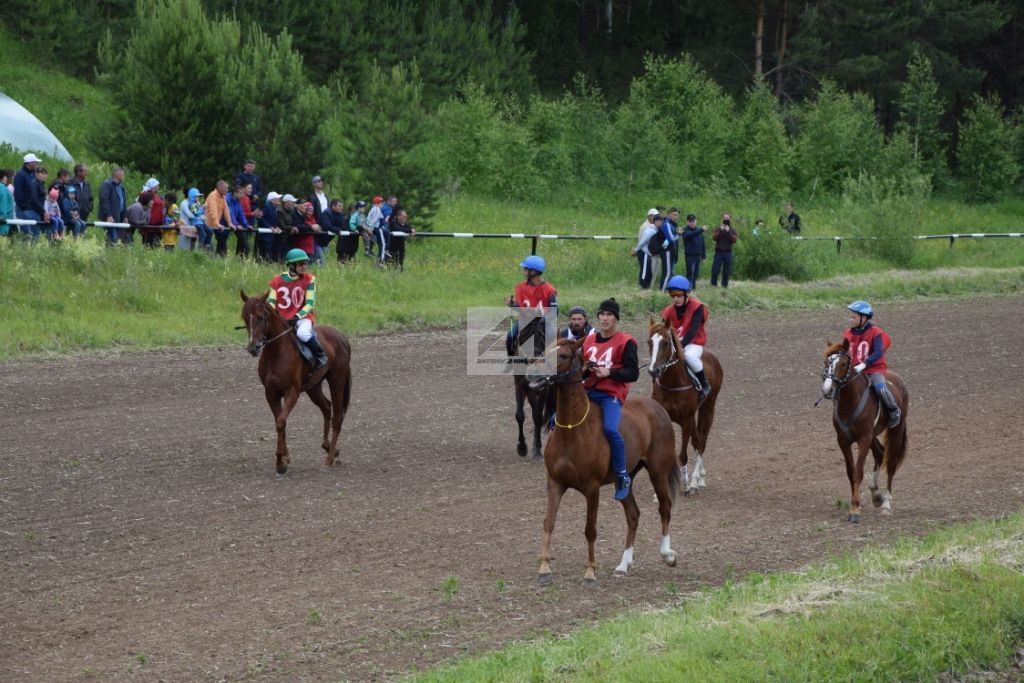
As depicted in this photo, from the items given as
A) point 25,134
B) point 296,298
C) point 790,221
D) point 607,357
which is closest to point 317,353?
point 296,298

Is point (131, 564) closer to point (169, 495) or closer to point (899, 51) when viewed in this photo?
point (169, 495)

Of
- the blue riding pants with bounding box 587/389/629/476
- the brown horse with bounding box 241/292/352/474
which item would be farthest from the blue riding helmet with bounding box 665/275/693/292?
the brown horse with bounding box 241/292/352/474

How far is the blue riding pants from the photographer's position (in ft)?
31.3

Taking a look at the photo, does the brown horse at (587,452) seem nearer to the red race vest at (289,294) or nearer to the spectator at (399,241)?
the red race vest at (289,294)

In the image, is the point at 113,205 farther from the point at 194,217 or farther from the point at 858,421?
the point at 858,421

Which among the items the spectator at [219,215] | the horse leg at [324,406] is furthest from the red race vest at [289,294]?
the spectator at [219,215]

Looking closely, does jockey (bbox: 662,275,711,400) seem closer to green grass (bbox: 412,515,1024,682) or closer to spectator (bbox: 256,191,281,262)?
green grass (bbox: 412,515,1024,682)

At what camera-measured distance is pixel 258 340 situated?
12.7 m

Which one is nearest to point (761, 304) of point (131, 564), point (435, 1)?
point (131, 564)

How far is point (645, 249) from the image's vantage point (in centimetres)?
2664

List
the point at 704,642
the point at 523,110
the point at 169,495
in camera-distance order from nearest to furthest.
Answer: the point at 704,642 < the point at 169,495 < the point at 523,110

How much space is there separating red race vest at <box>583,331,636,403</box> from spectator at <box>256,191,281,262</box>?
13.6m

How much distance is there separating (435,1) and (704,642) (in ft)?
162

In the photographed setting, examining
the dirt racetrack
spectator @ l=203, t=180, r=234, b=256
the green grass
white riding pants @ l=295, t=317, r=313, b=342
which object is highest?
spectator @ l=203, t=180, r=234, b=256
